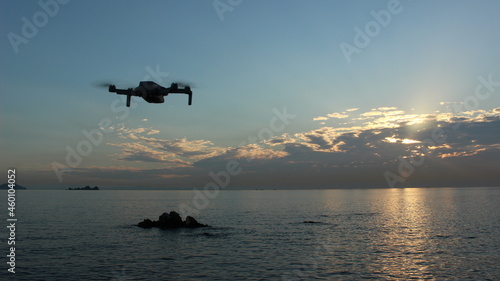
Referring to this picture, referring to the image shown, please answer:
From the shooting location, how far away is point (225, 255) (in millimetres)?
51469

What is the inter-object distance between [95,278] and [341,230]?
54.7 meters

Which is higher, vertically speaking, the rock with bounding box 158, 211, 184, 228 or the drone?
the drone

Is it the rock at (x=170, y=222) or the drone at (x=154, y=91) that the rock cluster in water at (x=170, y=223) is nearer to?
the rock at (x=170, y=222)

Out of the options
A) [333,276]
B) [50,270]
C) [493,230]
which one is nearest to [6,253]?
[50,270]

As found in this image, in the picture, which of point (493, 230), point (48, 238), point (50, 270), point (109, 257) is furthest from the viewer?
point (493, 230)

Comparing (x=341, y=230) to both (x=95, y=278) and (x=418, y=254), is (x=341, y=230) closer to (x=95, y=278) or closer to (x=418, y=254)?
(x=418, y=254)

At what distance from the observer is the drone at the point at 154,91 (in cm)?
3316

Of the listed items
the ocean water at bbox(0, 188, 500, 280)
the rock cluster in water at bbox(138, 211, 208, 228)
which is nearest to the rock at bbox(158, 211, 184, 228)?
the rock cluster in water at bbox(138, 211, 208, 228)

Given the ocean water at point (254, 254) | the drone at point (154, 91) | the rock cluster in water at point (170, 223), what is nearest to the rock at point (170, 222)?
the rock cluster in water at point (170, 223)

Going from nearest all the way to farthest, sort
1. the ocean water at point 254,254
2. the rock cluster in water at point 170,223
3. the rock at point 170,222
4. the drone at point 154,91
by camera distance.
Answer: the drone at point 154,91, the ocean water at point 254,254, the rock at point 170,222, the rock cluster in water at point 170,223

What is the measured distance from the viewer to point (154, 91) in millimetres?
33125

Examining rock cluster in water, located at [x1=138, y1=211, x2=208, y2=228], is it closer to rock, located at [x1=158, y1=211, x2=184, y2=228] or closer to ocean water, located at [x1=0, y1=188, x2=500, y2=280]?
rock, located at [x1=158, y1=211, x2=184, y2=228]

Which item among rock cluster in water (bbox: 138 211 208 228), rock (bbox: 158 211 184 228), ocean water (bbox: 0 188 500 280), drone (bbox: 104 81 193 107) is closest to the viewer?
drone (bbox: 104 81 193 107)

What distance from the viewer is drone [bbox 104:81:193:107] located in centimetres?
3316
